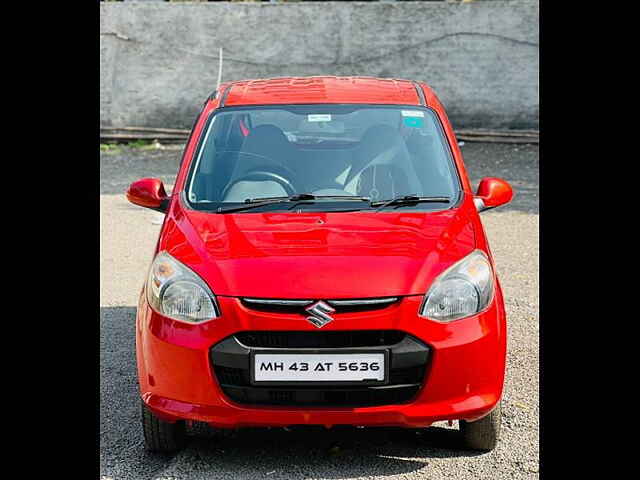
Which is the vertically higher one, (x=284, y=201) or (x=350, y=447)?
(x=284, y=201)

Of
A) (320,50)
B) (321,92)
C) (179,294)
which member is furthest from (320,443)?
(320,50)

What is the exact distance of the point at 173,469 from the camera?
430 centimetres

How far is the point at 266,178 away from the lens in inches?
200

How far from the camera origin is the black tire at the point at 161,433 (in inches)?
172

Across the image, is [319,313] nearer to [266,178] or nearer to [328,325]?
[328,325]

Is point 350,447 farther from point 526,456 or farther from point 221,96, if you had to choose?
point 221,96

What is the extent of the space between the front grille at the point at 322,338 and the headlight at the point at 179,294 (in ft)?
0.66

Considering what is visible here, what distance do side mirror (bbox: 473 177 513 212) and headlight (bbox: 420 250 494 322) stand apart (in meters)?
0.88

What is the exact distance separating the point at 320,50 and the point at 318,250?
498 inches

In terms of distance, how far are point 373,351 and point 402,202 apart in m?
1.10

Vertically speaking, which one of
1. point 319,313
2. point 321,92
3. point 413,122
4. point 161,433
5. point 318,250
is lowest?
point 161,433
